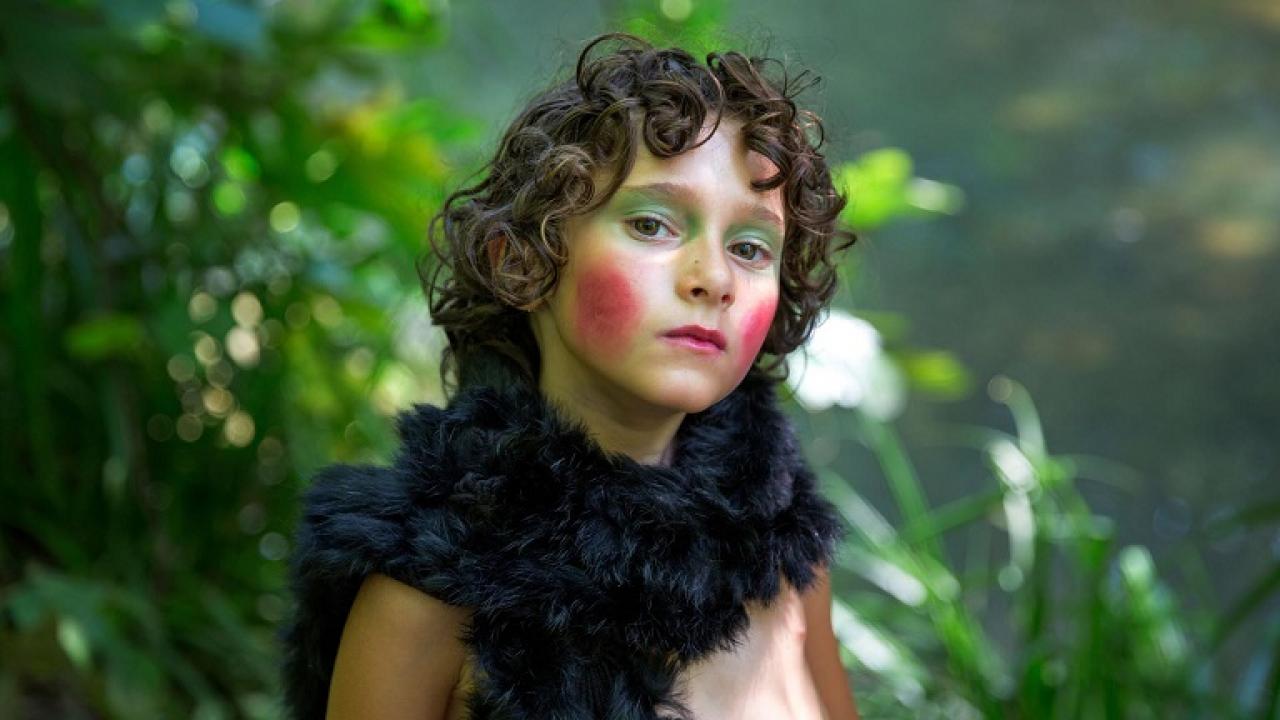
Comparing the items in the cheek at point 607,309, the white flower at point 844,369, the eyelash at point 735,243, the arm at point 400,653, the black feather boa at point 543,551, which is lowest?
the arm at point 400,653

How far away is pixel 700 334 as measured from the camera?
93 centimetres

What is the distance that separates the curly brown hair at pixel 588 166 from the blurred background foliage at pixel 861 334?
77 cm

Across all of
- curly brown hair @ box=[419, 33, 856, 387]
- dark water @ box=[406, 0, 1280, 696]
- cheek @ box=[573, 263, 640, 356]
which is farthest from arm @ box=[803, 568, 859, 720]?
dark water @ box=[406, 0, 1280, 696]

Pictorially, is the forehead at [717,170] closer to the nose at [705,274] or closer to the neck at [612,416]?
the nose at [705,274]

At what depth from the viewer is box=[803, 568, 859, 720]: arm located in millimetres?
1113

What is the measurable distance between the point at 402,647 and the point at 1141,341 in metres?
1.69

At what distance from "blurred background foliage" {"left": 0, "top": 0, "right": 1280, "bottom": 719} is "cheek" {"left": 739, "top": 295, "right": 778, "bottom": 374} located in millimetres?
837

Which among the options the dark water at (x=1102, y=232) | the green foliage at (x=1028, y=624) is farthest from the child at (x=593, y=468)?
the dark water at (x=1102, y=232)

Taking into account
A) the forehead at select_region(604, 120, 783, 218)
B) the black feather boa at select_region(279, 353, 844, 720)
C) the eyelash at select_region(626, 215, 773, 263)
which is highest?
the forehead at select_region(604, 120, 783, 218)

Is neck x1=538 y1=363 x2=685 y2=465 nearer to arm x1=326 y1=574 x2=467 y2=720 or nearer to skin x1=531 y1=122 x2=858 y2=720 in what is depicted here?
skin x1=531 y1=122 x2=858 y2=720

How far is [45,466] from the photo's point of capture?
6.79 feet

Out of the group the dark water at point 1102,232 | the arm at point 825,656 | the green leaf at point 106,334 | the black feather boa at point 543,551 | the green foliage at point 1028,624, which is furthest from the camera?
the dark water at point 1102,232

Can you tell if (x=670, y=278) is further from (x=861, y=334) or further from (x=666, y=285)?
(x=861, y=334)

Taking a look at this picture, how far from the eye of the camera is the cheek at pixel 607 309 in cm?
Answer: 92
